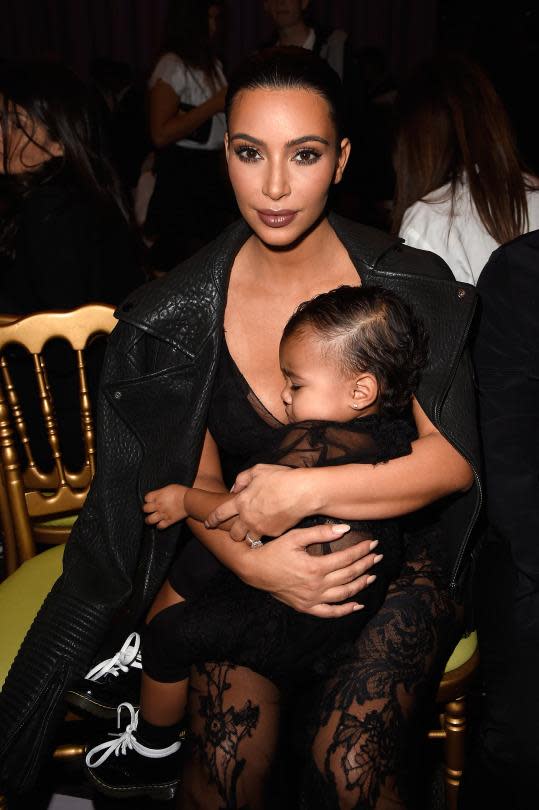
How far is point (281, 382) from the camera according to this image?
183 cm

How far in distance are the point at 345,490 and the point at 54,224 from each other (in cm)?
151

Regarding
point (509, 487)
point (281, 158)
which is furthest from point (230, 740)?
point (281, 158)

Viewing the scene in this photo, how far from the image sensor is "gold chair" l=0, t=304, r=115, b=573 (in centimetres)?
202

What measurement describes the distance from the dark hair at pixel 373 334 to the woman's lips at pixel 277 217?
19cm

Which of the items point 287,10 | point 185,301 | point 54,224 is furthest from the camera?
point 287,10

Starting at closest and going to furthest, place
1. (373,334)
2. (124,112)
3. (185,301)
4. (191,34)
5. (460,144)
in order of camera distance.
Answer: (373,334) < (185,301) < (460,144) < (191,34) < (124,112)

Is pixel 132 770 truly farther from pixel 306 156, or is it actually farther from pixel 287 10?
pixel 287 10

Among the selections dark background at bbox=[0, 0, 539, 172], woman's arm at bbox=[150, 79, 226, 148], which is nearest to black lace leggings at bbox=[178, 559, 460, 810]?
woman's arm at bbox=[150, 79, 226, 148]

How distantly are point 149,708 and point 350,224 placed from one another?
1191mm

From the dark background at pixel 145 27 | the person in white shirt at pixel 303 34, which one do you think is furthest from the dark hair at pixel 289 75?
the dark background at pixel 145 27

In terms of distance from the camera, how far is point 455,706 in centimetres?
183

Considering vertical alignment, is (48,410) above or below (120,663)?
above

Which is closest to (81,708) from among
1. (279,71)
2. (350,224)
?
(350,224)

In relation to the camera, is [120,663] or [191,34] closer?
[120,663]
